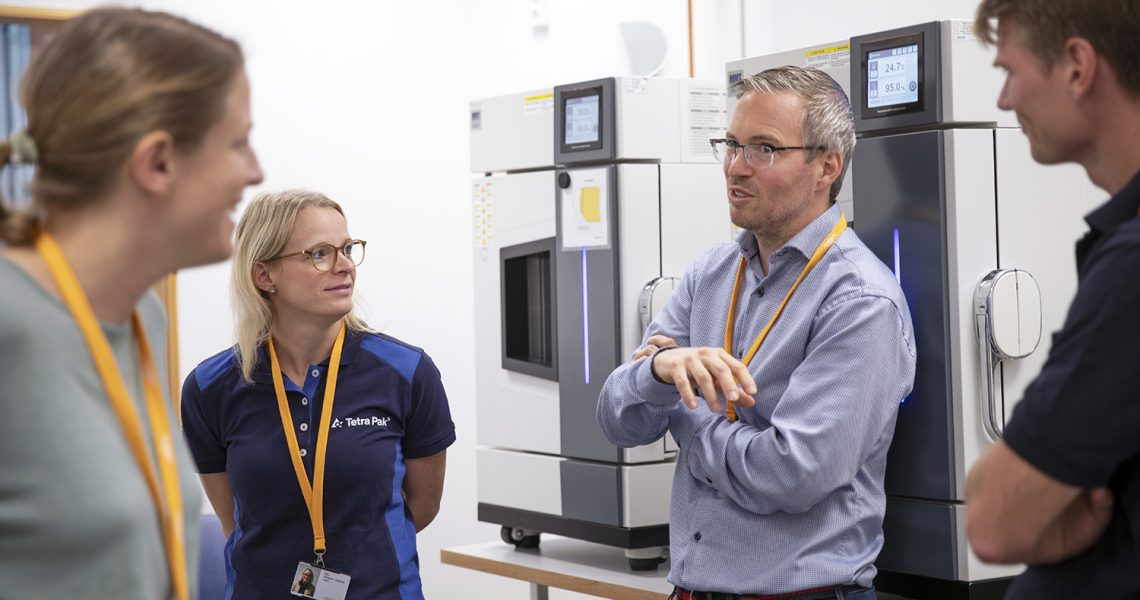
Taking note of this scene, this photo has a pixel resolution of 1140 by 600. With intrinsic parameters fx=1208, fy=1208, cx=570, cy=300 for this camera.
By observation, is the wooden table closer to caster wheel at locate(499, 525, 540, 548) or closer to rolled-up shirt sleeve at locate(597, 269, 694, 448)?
caster wheel at locate(499, 525, 540, 548)

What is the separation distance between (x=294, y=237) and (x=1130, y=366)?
1720mm

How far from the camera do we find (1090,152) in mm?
1270

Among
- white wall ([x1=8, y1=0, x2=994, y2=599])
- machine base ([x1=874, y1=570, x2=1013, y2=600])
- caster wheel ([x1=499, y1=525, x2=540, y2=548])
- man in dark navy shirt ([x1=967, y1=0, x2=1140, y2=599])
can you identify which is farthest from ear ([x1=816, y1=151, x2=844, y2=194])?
white wall ([x1=8, y1=0, x2=994, y2=599])

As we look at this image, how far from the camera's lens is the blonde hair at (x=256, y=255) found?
2.44 m

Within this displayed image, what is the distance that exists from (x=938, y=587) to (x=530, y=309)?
146cm

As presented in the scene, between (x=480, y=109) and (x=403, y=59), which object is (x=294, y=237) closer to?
(x=480, y=109)

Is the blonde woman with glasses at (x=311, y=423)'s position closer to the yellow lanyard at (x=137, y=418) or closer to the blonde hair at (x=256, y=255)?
the blonde hair at (x=256, y=255)

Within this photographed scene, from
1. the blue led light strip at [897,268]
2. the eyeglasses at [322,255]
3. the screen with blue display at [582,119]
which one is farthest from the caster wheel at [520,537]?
the blue led light strip at [897,268]

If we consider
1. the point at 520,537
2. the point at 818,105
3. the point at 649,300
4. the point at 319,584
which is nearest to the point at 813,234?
the point at 818,105

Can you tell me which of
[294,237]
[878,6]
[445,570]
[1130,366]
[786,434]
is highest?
[878,6]

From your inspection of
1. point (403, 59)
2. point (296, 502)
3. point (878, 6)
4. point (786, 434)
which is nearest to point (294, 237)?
point (296, 502)

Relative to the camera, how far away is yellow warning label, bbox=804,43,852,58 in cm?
256

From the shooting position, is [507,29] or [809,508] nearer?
[809,508]

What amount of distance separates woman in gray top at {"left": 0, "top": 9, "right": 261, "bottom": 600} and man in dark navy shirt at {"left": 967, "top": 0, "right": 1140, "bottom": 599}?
0.82m
